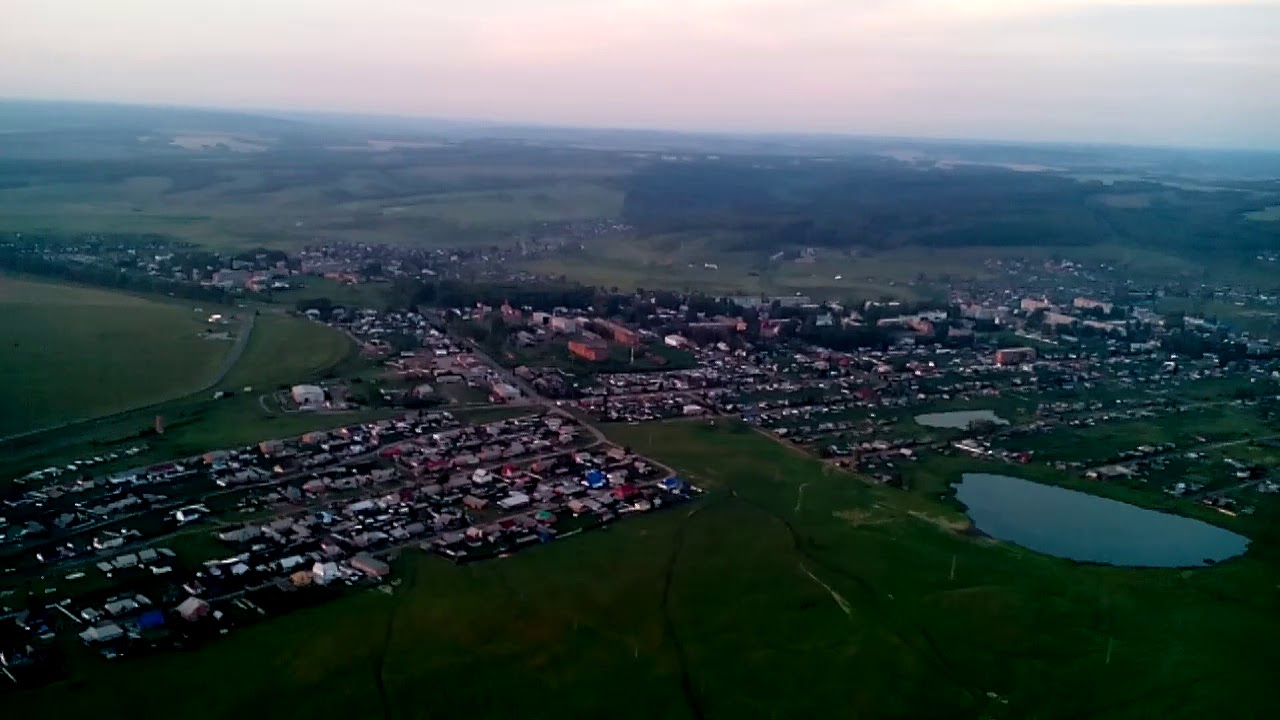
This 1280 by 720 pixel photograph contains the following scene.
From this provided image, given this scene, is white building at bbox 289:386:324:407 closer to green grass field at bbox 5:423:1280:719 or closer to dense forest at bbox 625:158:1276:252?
green grass field at bbox 5:423:1280:719

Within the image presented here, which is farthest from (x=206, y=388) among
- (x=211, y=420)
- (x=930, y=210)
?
(x=930, y=210)

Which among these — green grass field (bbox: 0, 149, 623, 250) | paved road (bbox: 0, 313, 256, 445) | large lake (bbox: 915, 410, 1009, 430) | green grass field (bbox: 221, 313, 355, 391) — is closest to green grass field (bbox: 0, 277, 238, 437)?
paved road (bbox: 0, 313, 256, 445)

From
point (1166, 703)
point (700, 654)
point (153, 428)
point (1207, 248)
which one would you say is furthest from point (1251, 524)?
point (1207, 248)

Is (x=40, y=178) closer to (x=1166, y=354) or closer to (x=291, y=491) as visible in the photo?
(x=291, y=491)

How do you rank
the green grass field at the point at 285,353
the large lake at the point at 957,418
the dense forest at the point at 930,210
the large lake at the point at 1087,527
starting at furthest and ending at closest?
the dense forest at the point at 930,210, the green grass field at the point at 285,353, the large lake at the point at 957,418, the large lake at the point at 1087,527

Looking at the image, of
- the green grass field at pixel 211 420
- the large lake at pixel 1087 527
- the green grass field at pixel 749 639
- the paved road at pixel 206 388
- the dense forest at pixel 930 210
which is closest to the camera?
the green grass field at pixel 749 639

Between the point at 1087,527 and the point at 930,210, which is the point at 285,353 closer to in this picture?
the point at 1087,527

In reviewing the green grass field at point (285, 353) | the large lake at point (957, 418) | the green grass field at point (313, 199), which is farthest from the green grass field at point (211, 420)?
the green grass field at point (313, 199)

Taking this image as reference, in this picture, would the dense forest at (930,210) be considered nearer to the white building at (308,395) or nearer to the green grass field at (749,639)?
the white building at (308,395)
